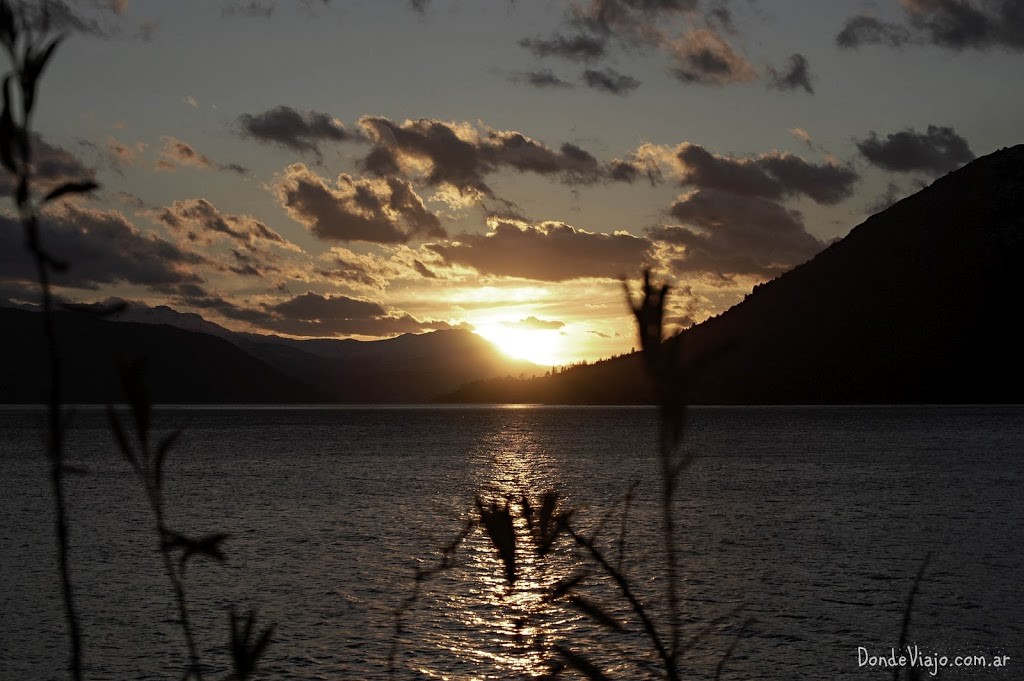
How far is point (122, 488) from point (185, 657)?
201 feet

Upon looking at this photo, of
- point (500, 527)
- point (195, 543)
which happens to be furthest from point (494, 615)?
point (195, 543)

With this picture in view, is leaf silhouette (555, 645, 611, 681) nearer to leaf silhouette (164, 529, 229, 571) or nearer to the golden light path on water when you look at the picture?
leaf silhouette (164, 529, 229, 571)

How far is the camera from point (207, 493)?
81.5 metres

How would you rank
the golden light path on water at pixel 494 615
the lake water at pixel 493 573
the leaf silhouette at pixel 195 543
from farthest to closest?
the lake water at pixel 493 573 < the golden light path on water at pixel 494 615 < the leaf silhouette at pixel 195 543

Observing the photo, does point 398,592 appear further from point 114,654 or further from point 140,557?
point 140,557

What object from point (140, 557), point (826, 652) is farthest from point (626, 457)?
point (826, 652)

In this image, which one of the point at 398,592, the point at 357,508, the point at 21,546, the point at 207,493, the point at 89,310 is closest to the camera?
the point at 89,310

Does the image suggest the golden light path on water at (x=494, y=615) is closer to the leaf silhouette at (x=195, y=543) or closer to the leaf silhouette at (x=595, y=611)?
the leaf silhouette at (x=595, y=611)

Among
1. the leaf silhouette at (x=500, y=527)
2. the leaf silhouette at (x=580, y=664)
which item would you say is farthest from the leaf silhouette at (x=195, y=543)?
the leaf silhouette at (x=500, y=527)

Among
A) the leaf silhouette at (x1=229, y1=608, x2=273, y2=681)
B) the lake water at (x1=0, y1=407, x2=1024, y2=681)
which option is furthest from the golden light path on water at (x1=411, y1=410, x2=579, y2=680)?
the leaf silhouette at (x1=229, y1=608, x2=273, y2=681)

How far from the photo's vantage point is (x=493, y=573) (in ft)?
140

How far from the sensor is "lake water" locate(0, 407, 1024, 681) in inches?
1139

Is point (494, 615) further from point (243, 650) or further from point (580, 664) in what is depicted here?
point (580, 664)

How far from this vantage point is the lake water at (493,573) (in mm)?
28922
